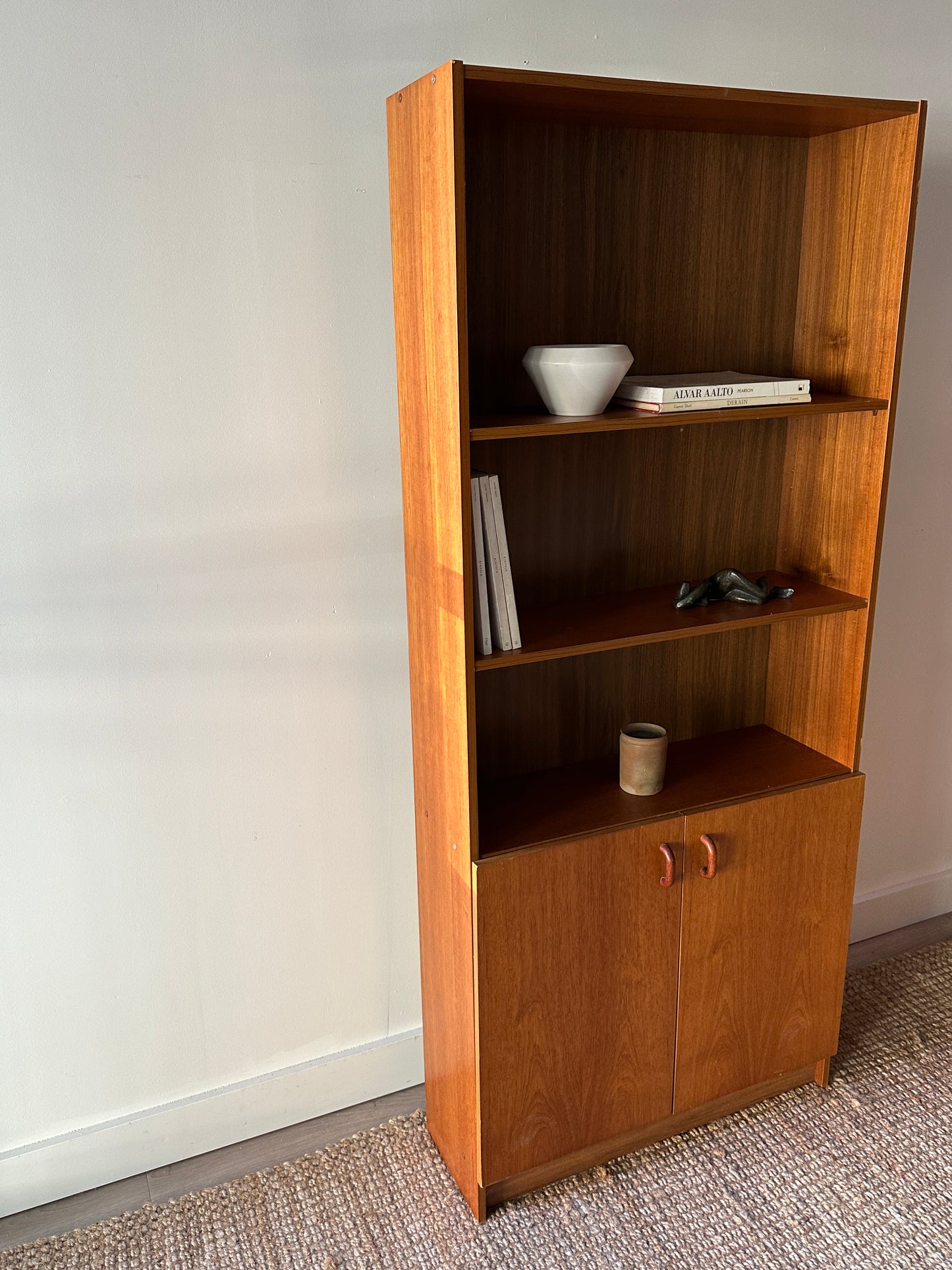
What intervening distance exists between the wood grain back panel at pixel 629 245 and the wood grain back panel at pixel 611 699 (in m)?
0.50

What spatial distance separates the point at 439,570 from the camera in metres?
1.59

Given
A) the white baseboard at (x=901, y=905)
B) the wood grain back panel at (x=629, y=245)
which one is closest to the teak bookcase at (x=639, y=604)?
the wood grain back panel at (x=629, y=245)

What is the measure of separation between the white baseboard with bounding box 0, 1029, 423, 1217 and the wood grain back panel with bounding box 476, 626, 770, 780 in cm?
Answer: 67

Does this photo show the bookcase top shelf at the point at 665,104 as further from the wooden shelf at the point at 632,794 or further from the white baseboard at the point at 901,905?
the white baseboard at the point at 901,905

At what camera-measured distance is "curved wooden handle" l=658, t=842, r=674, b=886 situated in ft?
5.78

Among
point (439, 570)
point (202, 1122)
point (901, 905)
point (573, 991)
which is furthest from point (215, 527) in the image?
point (901, 905)

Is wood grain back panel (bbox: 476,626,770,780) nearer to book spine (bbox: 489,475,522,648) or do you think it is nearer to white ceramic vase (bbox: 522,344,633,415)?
book spine (bbox: 489,475,522,648)

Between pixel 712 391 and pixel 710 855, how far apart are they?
0.79 metres

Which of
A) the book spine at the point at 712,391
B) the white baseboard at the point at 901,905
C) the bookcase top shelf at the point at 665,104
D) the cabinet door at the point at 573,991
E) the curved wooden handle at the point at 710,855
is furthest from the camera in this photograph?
the white baseboard at the point at 901,905

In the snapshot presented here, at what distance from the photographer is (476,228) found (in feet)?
5.29

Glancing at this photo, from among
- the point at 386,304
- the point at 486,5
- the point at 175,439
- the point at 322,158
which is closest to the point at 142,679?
the point at 175,439

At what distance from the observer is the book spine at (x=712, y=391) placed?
1.57m

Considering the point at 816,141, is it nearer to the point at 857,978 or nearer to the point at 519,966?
the point at 519,966

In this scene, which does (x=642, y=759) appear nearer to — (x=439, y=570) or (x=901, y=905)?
(x=439, y=570)
